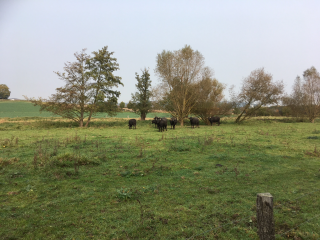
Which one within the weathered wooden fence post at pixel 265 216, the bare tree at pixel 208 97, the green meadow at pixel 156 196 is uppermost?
the bare tree at pixel 208 97

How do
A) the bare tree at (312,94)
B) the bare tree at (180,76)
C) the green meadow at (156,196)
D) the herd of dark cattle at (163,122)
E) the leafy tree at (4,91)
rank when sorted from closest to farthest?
the green meadow at (156,196), the herd of dark cattle at (163,122), the bare tree at (180,76), the bare tree at (312,94), the leafy tree at (4,91)

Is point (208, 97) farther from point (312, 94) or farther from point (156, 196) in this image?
point (156, 196)

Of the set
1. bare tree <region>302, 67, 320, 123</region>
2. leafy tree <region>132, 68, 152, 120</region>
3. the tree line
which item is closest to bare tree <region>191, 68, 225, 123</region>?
the tree line

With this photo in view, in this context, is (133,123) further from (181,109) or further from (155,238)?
(155,238)

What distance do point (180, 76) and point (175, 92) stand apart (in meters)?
2.74

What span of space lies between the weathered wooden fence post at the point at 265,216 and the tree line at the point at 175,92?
26.6m

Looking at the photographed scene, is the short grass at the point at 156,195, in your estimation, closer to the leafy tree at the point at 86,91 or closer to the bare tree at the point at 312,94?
the leafy tree at the point at 86,91

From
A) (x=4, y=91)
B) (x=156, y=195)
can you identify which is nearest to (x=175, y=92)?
(x=156, y=195)

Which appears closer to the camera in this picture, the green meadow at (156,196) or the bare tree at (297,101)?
the green meadow at (156,196)

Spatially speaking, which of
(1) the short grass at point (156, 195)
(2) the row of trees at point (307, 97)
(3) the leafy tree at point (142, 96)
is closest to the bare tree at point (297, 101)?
(2) the row of trees at point (307, 97)

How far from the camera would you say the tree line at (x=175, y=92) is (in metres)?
26.1

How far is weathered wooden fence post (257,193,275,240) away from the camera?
8.35 ft

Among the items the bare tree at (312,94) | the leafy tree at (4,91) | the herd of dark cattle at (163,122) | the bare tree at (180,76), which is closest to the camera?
the herd of dark cattle at (163,122)

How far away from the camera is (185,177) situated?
6.58 metres
